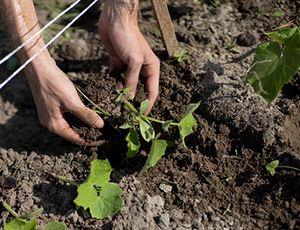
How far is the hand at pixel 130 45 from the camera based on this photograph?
1.92m

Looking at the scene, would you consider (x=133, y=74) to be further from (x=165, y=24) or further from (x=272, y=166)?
(x=272, y=166)

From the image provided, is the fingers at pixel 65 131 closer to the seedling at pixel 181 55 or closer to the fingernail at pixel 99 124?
the fingernail at pixel 99 124

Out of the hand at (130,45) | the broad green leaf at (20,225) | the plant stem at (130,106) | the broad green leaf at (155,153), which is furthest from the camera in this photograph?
the hand at (130,45)

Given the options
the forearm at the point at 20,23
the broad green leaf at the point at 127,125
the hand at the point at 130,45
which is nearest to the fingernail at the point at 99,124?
the broad green leaf at the point at 127,125

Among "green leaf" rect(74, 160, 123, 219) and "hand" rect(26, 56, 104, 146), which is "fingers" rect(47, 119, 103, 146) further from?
"green leaf" rect(74, 160, 123, 219)

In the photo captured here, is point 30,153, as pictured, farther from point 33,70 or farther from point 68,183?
point 33,70

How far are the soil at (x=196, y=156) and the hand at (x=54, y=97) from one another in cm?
10

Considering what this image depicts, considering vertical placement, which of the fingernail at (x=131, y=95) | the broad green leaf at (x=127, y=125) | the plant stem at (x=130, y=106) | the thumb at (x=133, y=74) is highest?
the thumb at (x=133, y=74)

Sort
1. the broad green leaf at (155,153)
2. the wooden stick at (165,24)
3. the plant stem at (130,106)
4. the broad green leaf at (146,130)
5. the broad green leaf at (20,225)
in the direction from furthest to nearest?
1. the wooden stick at (165,24)
2. the plant stem at (130,106)
3. the broad green leaf at (146,130)
4. the broad green leaf at (155,153)
5. the broad green leaf at (20,225)

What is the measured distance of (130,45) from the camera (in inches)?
76.2

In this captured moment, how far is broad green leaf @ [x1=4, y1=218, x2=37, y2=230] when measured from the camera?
58.3 inches

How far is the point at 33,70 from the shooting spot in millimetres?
1735

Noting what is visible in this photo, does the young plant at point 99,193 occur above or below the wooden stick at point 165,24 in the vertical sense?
below

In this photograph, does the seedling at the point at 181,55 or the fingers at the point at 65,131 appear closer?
the fingers at the point at 65,131
